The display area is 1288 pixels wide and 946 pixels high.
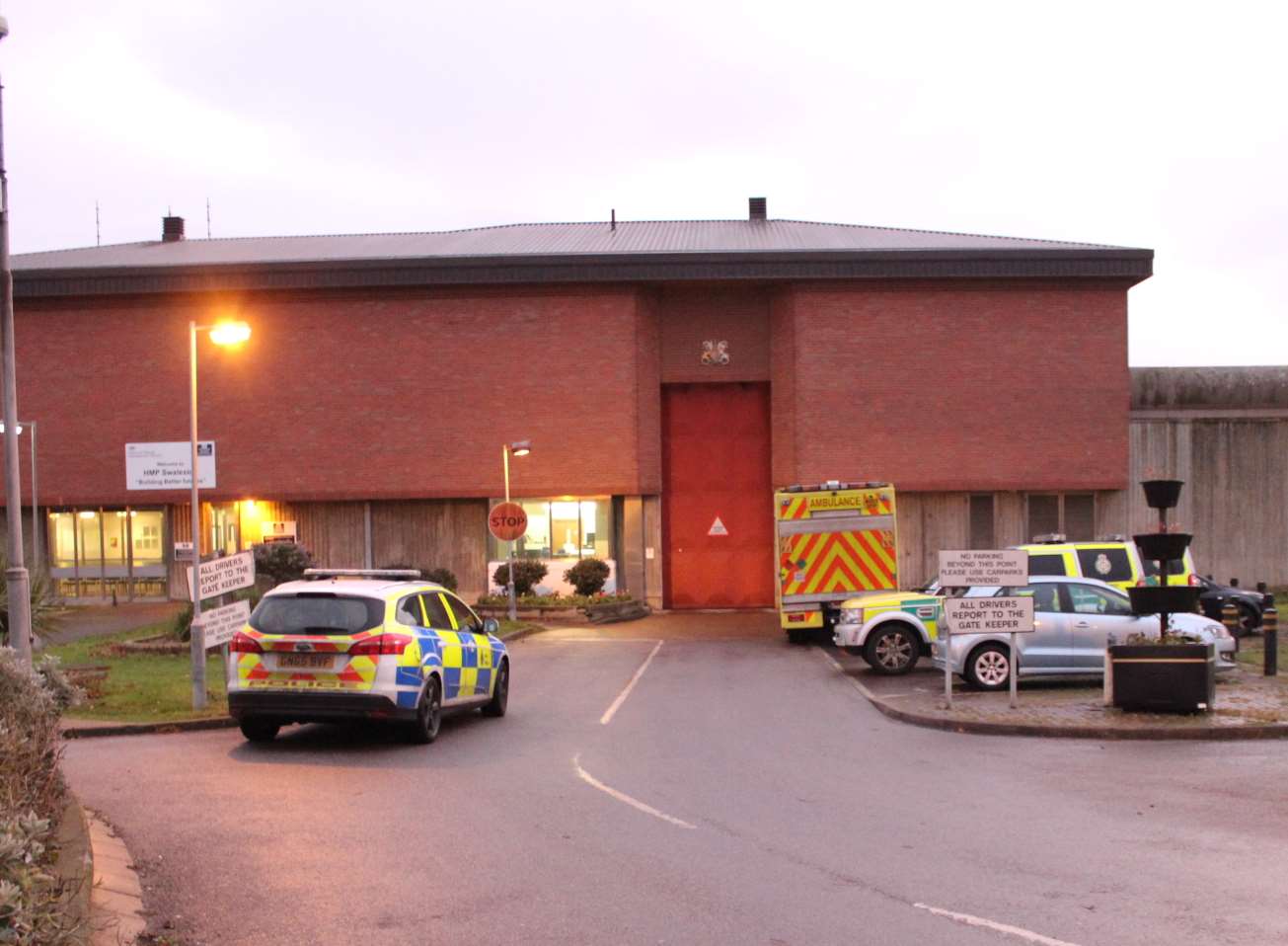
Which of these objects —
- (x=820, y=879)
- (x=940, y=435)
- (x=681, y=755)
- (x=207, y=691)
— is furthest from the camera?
(x=940, y=435)

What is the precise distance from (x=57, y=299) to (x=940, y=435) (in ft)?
82.5

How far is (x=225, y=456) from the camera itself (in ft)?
129

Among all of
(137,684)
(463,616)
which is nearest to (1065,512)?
(463,616)

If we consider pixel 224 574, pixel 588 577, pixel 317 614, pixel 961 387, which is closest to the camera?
pixel 317 614

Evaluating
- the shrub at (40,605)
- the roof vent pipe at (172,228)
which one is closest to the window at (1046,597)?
the shrub at (40,605)

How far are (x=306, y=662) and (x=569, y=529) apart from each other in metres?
26.1

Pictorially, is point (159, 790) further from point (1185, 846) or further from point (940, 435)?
point (940, 435)

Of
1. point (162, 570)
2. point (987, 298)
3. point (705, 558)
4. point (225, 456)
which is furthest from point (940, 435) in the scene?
point (162, 570)

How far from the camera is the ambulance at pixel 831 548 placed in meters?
26.8

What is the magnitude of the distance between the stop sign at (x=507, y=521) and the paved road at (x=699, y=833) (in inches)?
665

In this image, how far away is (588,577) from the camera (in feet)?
119

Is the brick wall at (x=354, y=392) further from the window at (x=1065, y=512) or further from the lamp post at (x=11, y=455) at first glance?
the lamp post at (x=11, y=455)

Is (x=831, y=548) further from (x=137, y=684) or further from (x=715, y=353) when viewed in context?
(x=715, y=353)

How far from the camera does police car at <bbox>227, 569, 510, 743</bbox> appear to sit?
13.2 metres
